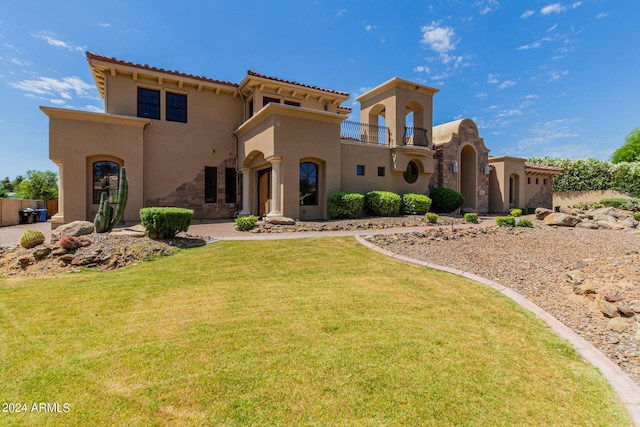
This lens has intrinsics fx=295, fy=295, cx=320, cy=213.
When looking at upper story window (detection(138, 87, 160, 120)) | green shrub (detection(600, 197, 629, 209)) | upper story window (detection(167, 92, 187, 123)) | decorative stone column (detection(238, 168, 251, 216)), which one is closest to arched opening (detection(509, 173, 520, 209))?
green shrub (detection(600, 197, 629, 209))

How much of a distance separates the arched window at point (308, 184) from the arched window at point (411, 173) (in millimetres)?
6580

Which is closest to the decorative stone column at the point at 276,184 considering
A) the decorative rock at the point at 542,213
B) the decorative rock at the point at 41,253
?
the decorative rock at the point at 41,253

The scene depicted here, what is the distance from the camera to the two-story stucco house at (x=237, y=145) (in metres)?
13.3

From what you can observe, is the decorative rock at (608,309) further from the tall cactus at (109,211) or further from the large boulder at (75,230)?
the large boulder at (75,230)

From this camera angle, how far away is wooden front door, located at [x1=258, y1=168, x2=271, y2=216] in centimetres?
1544

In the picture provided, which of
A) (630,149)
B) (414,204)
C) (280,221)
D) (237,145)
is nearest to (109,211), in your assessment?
(280,221)

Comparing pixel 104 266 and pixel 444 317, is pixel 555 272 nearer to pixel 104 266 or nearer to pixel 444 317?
pixel 444 317

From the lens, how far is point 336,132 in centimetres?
1453

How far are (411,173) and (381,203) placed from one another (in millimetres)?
5095

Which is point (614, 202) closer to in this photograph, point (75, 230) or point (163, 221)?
point (163, 221)

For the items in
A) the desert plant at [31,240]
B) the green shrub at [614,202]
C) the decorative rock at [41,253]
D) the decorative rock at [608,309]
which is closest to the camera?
the decorative rock at [608,309]

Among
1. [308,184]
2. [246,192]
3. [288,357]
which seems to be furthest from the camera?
[246,192]

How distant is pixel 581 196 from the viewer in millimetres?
27500

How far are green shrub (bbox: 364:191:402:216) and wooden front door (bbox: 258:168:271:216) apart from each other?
5.06 m
